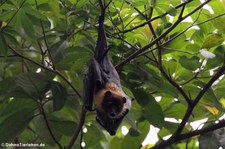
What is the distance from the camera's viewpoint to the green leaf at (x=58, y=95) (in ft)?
8.68

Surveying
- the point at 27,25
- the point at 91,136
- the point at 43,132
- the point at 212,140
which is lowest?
the point at 91,136

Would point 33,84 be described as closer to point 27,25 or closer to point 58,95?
point 58,95

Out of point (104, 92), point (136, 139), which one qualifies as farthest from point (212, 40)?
point (136, 139)

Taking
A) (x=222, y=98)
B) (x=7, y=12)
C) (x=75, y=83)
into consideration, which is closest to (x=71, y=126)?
(x=75, y=83)

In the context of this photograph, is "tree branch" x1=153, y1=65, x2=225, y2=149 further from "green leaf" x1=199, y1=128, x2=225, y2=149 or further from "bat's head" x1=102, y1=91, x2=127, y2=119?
"bat's head" x1=102, y1=91, x2=127, y2=119

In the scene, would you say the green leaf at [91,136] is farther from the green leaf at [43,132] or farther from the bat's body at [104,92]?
the bat's body at [104,92]

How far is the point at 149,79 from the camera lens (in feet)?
8.55

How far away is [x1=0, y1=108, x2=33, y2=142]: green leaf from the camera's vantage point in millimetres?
2657

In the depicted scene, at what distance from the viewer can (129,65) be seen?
267cm

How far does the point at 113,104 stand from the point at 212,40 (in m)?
0.74

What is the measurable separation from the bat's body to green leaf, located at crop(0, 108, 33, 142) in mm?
506

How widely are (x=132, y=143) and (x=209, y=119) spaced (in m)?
0.56

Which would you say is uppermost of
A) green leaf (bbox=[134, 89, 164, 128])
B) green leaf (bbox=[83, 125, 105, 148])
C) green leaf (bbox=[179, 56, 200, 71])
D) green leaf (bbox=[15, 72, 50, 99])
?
green leaf (bbox=[179, 56, 200, 71])

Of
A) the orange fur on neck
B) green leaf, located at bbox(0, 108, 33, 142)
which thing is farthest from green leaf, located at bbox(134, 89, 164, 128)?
green leaf, located at bbox(0, 108, 33, 142)
